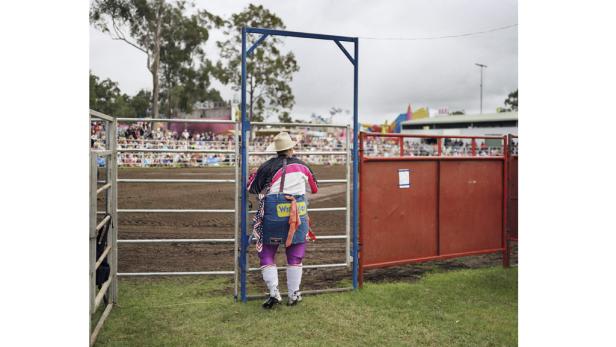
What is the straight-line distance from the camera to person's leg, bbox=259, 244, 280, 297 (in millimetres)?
5438

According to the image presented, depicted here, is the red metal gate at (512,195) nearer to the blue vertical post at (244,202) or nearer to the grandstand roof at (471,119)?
the blue vertical post at (244,202)

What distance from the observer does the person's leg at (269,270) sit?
544 cm

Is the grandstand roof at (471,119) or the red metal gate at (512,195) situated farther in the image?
the grandstand roof at (471,119)

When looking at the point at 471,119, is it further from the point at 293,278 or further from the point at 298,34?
the point at 293,278

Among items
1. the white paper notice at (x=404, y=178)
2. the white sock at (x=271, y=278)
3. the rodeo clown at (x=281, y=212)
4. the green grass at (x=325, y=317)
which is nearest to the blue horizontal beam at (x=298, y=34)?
the rodeo clown at (x=281, y=212)

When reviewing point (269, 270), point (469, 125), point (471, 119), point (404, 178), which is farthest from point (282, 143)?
point (471, 119)

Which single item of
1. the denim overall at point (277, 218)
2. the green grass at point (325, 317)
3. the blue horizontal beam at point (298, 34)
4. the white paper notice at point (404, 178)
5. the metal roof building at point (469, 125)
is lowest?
the green grass at point (325, 317)

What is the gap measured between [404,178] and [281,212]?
2.09 metres

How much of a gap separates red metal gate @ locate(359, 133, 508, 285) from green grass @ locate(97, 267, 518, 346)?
55 cm

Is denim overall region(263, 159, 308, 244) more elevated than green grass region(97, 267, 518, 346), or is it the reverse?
denim overall region(263, 159, 308, 244)

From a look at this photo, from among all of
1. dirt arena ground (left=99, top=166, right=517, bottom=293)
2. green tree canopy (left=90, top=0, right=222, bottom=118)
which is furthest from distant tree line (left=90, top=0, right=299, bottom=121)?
dirt arena ground (left=99, top=166, right=517, bottom=293)

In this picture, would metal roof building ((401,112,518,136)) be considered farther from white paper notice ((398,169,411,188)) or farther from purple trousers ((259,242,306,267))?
purple trousers ((259,242,306,267))

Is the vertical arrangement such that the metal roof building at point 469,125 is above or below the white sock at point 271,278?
above

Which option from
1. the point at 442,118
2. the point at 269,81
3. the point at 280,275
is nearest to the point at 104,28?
the point at 269,81
